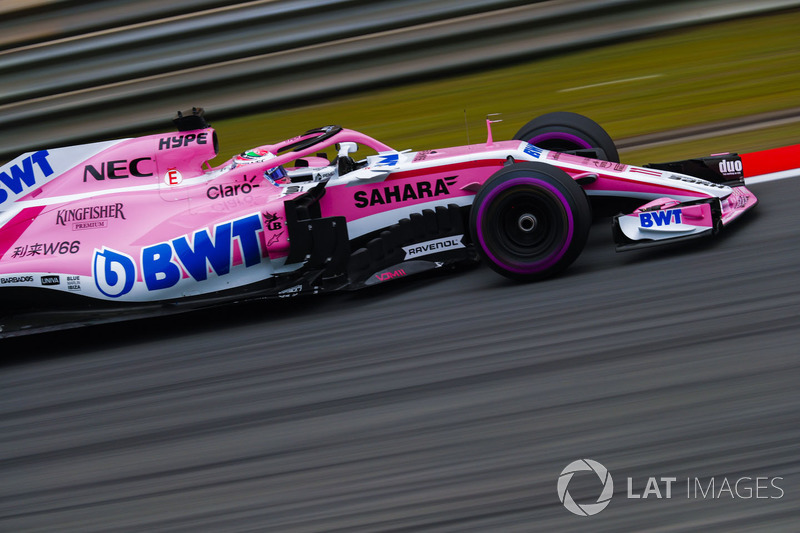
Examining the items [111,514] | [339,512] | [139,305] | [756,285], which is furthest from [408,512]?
[139,305]

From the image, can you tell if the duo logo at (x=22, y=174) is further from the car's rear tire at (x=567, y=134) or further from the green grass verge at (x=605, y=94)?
the green grass verge at (x=605, y=94)

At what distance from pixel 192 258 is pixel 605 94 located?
17.5 ft

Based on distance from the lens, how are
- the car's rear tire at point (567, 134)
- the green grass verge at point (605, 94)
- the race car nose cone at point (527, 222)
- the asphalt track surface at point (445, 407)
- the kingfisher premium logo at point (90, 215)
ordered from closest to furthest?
the asphalt track surface at point (445, 407) < the race car nose cone at point (527, 222) < the kingfisher premium logo at point (90, 215) < the car's rear tire at point (567, 134) < the green grass verge at point (605, 94)

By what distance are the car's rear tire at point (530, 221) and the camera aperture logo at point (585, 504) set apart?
1.76m

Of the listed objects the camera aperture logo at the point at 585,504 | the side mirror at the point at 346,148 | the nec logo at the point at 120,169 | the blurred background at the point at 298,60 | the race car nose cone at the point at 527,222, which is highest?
the blurred background at the point at 298,60

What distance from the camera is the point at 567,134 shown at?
576 cm

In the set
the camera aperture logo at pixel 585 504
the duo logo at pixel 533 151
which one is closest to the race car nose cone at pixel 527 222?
the duo logo at pixel 533 151

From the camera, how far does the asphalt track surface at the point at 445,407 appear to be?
3.07 meters

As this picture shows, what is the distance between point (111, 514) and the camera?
3.40m

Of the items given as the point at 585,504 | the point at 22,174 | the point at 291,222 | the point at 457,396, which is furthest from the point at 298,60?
the point at 585,504

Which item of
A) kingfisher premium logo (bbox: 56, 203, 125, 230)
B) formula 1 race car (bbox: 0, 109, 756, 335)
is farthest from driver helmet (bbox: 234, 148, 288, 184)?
kingfisher premium logo (bbox: 56, 203, 125, 230)

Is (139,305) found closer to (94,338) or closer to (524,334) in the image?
(94,338)

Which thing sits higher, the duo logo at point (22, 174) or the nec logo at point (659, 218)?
the duo logo at point (22, 174)

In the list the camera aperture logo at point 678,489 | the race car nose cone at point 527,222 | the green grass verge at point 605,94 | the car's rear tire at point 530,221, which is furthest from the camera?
the green grass verge at point 605,94
